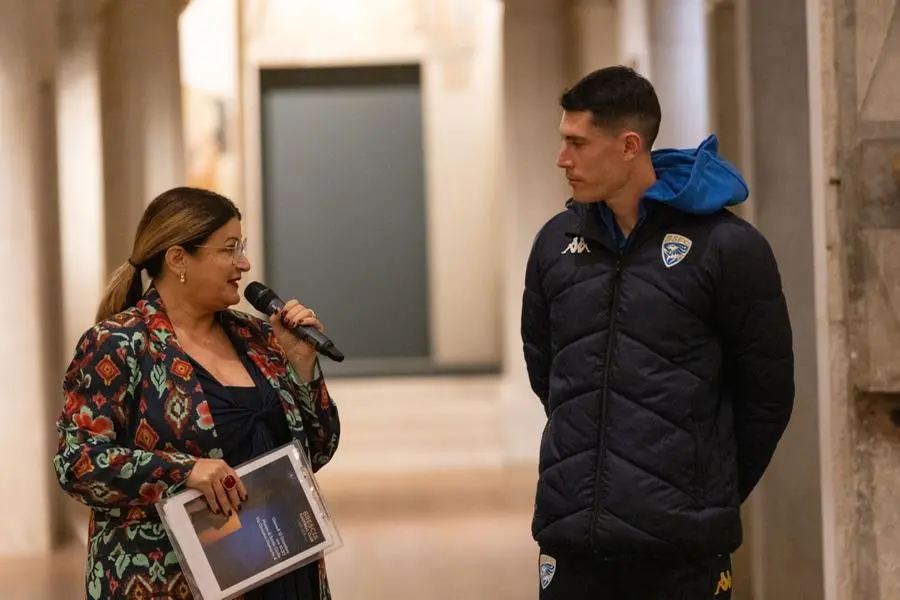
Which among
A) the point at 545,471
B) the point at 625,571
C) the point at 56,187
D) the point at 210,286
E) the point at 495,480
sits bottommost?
the point at 495,480

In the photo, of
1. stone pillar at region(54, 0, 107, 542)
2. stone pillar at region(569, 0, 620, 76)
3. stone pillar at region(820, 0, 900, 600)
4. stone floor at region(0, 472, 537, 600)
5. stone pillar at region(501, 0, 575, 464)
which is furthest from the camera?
stone pillar at region(501, 0, 575, 464)

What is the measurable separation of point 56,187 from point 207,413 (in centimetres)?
539

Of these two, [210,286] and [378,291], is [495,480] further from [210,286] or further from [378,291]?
[210,286]

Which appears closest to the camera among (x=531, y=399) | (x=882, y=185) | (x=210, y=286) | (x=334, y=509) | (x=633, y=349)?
(x=633, y=349)

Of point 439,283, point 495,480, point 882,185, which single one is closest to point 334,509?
point 495,480

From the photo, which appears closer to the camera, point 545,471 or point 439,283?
point 545,471

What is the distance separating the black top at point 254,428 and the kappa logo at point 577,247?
Result: 2.33 ft

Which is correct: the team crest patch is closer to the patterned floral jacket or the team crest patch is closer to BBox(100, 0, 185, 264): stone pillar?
the patterned floral jacket

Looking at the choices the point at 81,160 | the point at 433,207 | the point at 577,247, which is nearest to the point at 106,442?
the point at 577,247

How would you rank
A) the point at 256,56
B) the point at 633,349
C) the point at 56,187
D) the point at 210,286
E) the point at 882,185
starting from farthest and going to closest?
the point at 256,56 < the point at 56,187 < the point at 882,185 < the point at 210,286 < the point at 633,349

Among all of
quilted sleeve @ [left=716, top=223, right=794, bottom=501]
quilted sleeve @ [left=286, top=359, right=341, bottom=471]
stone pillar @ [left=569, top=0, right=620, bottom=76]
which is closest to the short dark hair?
quilted sleeve @ [left=716, top=223, right=794, bottom=501]

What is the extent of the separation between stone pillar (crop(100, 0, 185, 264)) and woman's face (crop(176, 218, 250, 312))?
22.7ft

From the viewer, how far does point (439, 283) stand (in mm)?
12773

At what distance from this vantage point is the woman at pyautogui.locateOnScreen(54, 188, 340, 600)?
2674 mm
